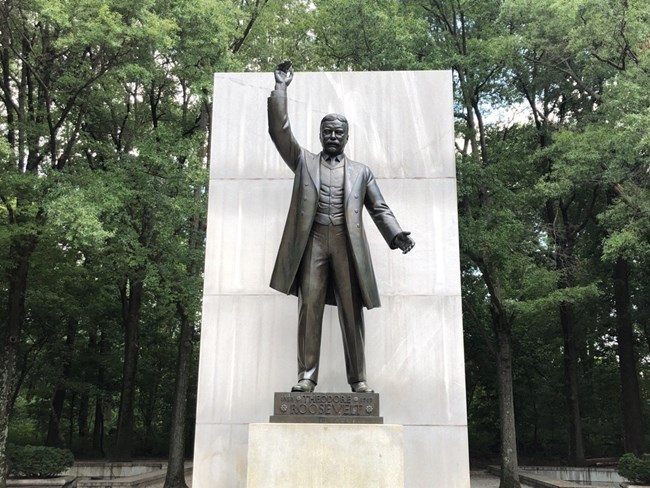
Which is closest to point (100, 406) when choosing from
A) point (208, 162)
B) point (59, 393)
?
point (59, 393)

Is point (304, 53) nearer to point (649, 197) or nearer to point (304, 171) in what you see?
point (649, 197)

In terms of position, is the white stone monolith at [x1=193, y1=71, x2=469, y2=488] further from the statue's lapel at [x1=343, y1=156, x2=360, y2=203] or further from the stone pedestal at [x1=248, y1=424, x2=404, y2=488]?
Result: the stone pedestal at [x1=248, y1=424, x2=404, y2=488]

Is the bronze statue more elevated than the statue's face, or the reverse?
the statue's face

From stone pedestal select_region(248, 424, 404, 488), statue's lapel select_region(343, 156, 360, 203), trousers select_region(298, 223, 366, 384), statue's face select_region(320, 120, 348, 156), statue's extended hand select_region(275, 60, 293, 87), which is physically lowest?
stone pedestal select_region(248, 424, 404, 488)

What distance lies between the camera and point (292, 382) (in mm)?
7809

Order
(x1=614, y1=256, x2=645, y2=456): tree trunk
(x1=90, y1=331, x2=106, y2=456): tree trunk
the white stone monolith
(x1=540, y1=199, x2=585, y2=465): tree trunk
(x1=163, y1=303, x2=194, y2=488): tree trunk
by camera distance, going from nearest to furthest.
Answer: the white stone monolith
(x1=163, y1=303, x2=194, y2=488): tree trunk
(x1=614, y1=256, x2=645, y2=456): tree trunk
(x1=540, y1=199, x2=585, y2=465): tree trunk
(x1=90, y1=331, x2=106, y2=456): tree trunk

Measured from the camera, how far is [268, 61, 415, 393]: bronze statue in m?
6.07

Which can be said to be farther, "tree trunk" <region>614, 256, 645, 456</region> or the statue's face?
"tree trunk" <region>614, 256, 645, 456</region>

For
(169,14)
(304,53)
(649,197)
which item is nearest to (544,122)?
(649,197)

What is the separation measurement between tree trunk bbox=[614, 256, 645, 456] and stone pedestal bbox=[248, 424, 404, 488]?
60.3 ft

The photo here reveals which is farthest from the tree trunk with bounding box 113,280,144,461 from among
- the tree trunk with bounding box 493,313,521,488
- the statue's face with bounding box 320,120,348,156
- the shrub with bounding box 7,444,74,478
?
the statue's face with bounding box 320,120,348,156

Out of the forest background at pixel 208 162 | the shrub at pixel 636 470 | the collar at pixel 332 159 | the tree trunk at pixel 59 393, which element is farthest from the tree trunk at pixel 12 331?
the shrub at pixel 636 470

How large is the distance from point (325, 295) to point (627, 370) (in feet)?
62.8

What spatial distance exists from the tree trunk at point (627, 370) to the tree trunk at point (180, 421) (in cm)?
1432
